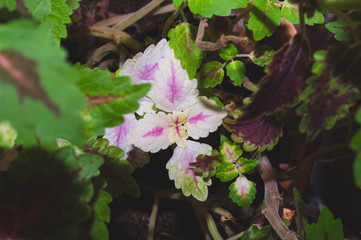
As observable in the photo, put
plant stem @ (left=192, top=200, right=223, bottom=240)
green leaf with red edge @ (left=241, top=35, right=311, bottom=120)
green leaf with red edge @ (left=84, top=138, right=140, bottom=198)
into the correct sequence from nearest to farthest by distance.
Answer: green leaf with red edge @ (left=241, top=35, right=311, bottom=120)
green leaf with red edge @ (left=84, top=138, right=140, bottom=198)
plant stem @ (left=192, top=200, right=223, bottom=240)

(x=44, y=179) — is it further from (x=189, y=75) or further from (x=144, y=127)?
(x=189, y=75)

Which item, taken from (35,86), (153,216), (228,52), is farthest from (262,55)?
(35,86)

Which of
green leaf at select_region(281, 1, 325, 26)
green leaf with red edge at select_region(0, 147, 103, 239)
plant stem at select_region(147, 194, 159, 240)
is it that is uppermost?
green leaf at select_region(281, 1, 325, 26)

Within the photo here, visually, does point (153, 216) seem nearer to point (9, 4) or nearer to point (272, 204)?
point (272, 204)

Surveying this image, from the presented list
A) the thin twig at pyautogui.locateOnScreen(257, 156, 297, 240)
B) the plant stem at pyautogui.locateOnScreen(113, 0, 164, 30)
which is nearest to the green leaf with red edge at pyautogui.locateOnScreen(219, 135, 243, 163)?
the thin twig at pyautogui.locateOnScreen(257, 156, 297, 240)

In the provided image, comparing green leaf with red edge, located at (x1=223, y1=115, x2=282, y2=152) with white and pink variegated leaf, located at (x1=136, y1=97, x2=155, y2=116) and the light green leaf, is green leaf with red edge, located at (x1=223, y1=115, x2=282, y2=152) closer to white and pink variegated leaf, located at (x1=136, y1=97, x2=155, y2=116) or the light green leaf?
white and pink variegated leaf, located at (x1=136, y1=97, x2=155, y2=116)

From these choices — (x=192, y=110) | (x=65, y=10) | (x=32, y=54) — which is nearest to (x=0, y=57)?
(x=32, y=54)

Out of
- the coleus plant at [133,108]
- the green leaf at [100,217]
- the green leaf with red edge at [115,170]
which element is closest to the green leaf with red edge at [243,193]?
the coleus plant at [133,108]
